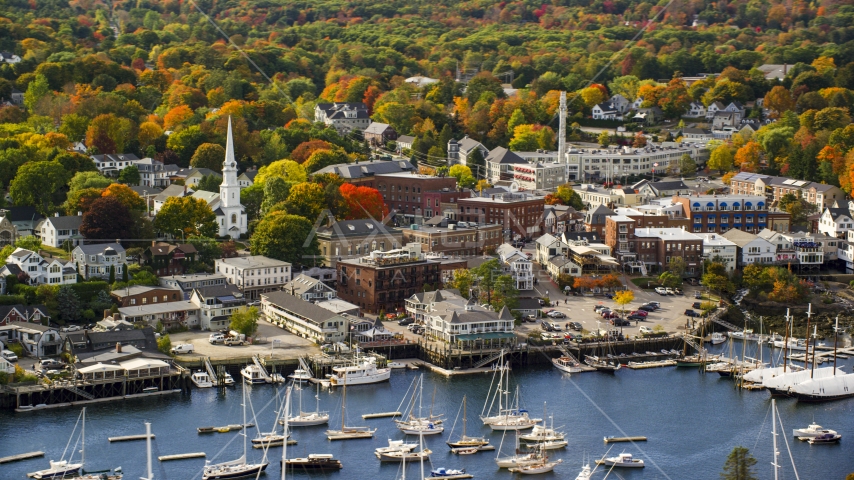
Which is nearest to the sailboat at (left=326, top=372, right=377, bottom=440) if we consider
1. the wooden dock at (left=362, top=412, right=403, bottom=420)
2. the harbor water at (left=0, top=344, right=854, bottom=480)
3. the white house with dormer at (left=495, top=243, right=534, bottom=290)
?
the harbor water at (left=0, top=344, right=854, bottom=480)

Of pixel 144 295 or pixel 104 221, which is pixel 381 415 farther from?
pixel 104 221

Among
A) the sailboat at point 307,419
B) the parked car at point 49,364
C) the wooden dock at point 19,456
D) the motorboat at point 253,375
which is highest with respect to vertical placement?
the parked car at point 49,364

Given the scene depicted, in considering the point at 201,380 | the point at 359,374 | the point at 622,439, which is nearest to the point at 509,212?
the point at 359,374

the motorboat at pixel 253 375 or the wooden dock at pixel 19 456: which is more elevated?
the motorboat at pixel 253 375

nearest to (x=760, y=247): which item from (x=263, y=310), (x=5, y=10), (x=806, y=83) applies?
(x=263, y=310)

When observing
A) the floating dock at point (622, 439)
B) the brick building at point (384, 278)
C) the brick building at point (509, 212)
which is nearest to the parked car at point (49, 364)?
the brick building at point (384, 278)

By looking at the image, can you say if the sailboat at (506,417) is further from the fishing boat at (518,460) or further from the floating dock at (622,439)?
the fishing boat at (518,460)
